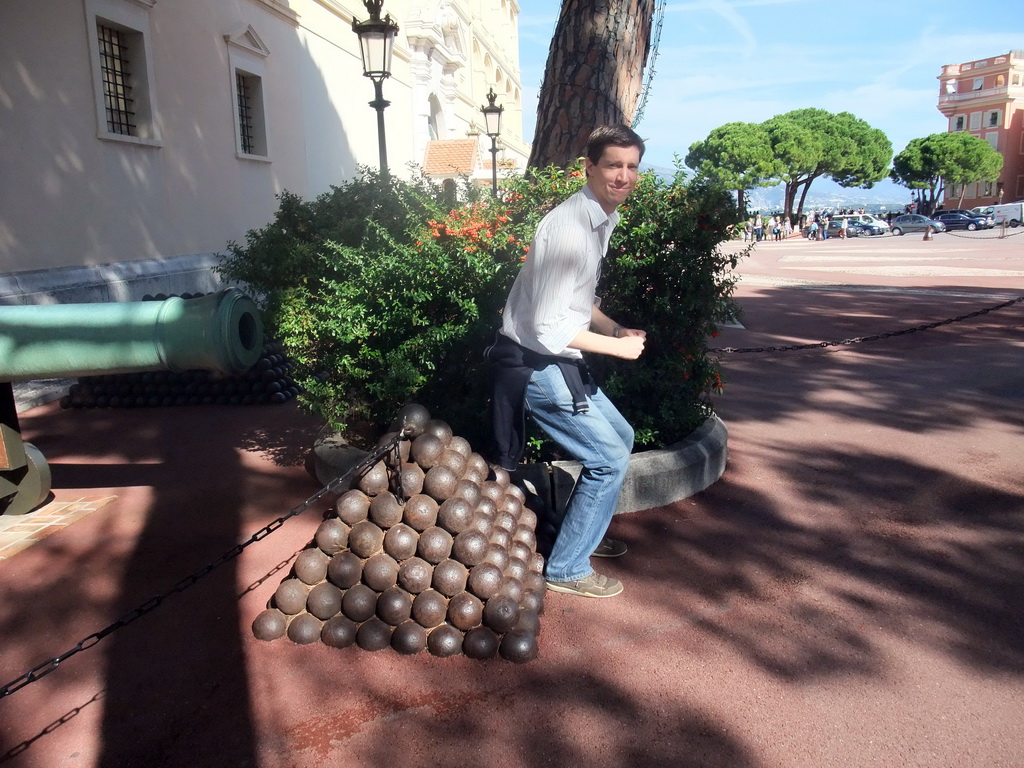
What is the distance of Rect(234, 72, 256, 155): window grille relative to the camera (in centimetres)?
1491

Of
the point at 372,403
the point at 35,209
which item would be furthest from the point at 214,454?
the point at 35,209

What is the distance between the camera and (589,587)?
3553 mm

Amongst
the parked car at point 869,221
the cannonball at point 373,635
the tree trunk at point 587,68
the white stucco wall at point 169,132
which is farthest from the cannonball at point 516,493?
the parked car at point 869,221

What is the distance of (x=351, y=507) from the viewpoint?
3311 millimetres

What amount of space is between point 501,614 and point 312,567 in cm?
79

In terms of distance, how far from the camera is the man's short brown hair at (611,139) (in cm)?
314

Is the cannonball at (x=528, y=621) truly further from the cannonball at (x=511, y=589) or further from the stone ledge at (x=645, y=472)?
the stone ledge at (x=645, y=472)

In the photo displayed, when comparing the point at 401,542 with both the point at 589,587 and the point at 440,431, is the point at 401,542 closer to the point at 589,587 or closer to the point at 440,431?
the point at 440,431

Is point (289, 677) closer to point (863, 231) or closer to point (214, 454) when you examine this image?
point (214, 454)

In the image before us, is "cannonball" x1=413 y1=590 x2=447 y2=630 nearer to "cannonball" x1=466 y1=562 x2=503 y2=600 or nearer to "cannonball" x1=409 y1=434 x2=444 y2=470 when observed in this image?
"cannonball" x1=466 y1=562 x2=503 y2=600

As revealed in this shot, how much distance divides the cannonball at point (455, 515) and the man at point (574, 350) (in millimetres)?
341

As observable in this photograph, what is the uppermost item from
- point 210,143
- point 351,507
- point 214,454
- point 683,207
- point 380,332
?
point 210,143

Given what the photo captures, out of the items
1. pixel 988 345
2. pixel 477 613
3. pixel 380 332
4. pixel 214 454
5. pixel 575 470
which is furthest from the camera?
pixel 988 345

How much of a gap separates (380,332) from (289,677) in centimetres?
224
